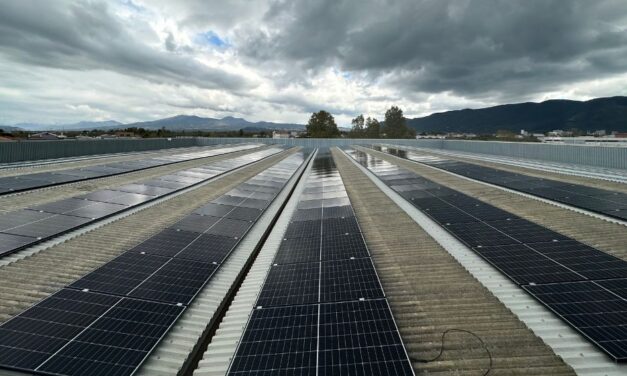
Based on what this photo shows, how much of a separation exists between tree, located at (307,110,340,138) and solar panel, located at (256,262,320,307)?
163010 mm

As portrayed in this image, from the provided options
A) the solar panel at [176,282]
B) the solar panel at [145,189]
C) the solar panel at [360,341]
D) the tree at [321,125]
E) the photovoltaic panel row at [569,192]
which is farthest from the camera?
the tree at [321,125]

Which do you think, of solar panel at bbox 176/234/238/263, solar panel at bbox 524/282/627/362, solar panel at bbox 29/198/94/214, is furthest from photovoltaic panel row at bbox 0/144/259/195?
solar panel at bbox 524/282/627/362

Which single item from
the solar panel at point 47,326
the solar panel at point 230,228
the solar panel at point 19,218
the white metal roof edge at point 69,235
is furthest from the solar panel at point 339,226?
the solar panel at point 19,218

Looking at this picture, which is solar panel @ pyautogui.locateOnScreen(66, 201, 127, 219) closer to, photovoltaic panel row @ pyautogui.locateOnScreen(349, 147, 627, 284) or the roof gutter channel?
the roof gutter channel

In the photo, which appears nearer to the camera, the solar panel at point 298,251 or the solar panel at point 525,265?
the solar panel at point 525,265

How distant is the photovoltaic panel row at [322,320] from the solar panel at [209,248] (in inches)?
94.9

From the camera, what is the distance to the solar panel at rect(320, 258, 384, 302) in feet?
32.6

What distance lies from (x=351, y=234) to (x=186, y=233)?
8140mm

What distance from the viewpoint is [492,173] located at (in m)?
33.1

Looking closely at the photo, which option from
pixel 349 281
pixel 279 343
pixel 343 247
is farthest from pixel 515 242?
pixel 279 343

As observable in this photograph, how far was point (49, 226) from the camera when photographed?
15.1m

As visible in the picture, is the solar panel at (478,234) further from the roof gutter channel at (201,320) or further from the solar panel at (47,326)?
the solar panel at (47,326)

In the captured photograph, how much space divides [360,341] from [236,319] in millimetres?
4193

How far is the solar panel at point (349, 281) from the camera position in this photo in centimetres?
993
